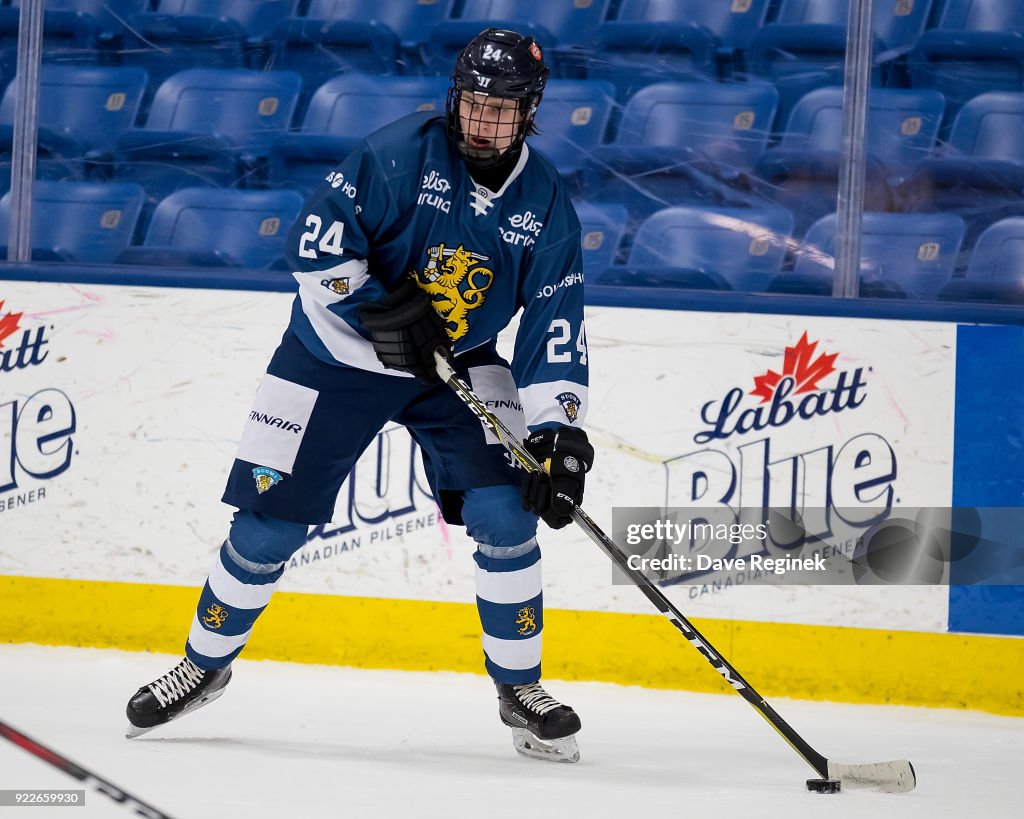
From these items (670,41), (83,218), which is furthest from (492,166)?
(83,218)

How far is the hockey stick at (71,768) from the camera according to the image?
132 centimetres

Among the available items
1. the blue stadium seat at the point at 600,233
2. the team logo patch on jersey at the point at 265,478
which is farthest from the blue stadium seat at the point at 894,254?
the team logo patch on jersey at the point at 265,478

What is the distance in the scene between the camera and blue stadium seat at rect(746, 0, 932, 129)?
3.14 m

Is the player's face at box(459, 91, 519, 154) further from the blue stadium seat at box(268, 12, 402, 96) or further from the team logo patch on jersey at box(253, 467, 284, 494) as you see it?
the blue stadium seat at box(268, 12, 402, 96)

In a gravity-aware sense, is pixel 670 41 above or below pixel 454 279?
above

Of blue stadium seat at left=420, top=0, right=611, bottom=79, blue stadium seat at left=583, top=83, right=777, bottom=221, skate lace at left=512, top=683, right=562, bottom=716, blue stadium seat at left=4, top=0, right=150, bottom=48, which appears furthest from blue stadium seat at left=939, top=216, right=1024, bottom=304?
blue stadium seat at left=4, top=0, right=150, bottom=48

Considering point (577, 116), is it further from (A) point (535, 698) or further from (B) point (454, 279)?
(A) point (535, 698)

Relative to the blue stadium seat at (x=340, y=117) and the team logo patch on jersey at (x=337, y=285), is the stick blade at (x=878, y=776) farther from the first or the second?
the blue stadium seat at (x=340, y=117)

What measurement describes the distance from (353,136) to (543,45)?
56cm

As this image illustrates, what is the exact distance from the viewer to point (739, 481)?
9.65 ft

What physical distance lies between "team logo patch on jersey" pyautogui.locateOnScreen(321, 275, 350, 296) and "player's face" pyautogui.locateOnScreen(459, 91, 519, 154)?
310 millimetres

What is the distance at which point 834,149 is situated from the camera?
10.2ft

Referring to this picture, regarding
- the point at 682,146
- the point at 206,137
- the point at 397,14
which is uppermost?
the point at 397,14

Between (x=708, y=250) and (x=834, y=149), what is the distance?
1.26ft
